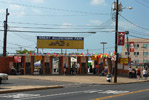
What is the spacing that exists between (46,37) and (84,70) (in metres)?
7.54

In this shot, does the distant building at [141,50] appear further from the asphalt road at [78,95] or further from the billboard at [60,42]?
the asphalt road at [78,95]

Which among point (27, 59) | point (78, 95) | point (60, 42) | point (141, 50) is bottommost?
point (78, 95)

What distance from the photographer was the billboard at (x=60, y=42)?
1468 inches

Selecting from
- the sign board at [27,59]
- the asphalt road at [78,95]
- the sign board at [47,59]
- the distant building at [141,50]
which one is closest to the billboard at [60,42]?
the sign board at [47,59]

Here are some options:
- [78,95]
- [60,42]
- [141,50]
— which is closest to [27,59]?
[60,42]

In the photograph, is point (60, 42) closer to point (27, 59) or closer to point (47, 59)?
point (47, 59)

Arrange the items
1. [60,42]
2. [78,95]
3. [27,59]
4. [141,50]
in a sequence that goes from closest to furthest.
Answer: [78,95] < [27,59] < [60,42] < [141,50]

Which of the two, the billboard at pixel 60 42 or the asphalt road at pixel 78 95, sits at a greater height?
the billboard at pixel 60 42

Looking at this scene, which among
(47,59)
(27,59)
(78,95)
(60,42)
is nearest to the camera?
(78,95)

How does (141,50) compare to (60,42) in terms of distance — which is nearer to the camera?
(60,42)

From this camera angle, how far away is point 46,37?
37375 millimetres

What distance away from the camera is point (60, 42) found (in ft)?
124

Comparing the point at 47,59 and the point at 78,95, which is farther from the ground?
the point at 47,59

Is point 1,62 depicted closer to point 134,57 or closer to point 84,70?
point 84,70
